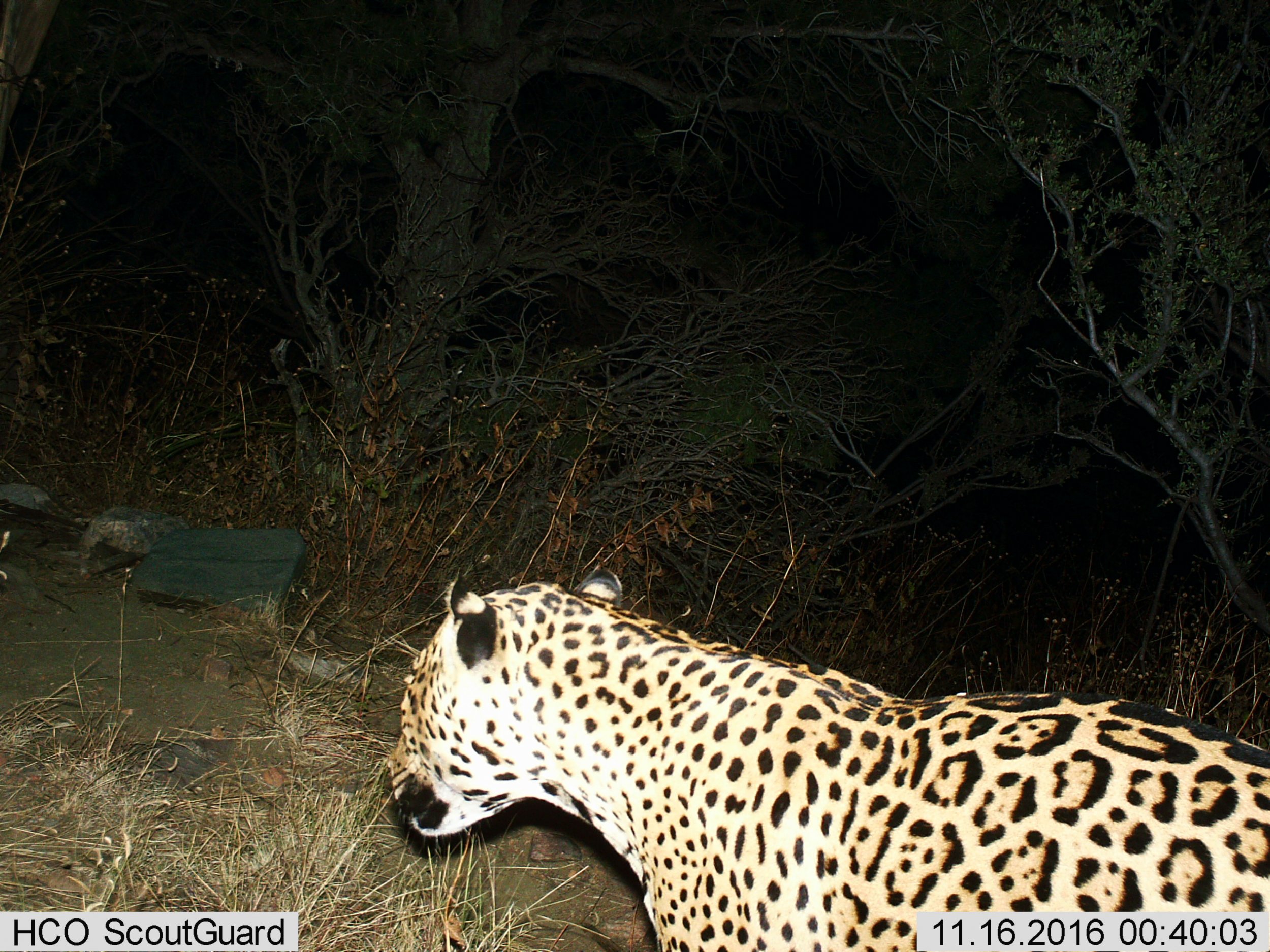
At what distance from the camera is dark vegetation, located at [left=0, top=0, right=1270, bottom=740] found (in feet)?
19.5

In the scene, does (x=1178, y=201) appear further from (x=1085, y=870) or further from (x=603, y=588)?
(x=1085, y=870)

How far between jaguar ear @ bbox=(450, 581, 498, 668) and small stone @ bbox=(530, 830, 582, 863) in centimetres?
144

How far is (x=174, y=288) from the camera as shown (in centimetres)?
1220

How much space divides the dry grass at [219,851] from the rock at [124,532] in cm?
156

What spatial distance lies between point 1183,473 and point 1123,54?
2384 mm

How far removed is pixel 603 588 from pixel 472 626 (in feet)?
1.83

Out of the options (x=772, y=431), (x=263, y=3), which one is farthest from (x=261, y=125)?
(x=772, y=431)

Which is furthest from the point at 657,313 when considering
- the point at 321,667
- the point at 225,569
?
the point at 321,667

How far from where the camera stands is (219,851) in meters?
3.28

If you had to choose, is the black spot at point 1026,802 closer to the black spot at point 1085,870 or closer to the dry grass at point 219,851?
the black spot at point 1085,870

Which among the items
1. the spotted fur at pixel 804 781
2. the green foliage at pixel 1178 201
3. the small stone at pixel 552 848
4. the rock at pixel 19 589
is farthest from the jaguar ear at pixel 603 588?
the green foliage at pixel 1178 201

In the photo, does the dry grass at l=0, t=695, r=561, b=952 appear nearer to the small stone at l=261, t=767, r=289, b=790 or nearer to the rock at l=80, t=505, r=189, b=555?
the small stone at l=261, t=767, r=289, b=790

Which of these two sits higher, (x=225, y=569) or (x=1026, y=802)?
(x=1026, y=802)

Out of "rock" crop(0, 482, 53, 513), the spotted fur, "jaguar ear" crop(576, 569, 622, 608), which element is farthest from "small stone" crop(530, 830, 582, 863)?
"rock" crop(0, 482, 53, 513)
